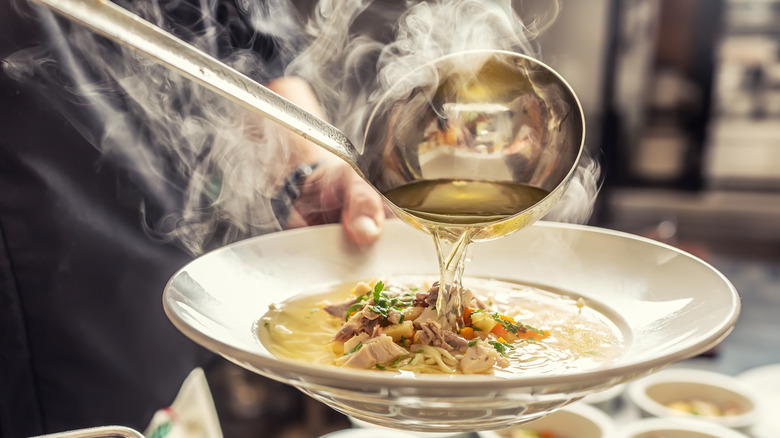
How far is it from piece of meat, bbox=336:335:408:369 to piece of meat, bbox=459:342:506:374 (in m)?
0.11

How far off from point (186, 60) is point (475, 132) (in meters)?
0.61

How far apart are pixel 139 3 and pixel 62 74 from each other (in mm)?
371

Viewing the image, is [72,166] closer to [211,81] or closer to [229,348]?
[211,81]

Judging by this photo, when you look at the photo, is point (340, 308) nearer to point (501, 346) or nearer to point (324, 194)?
point (501, 346)

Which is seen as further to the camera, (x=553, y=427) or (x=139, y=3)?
(x=553, y=427)

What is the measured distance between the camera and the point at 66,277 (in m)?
1.76

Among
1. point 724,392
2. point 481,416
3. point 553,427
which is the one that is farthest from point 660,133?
point 481,416

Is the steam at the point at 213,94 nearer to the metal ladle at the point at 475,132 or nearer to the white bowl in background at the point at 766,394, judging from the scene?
the metal ladle at the point at 475,132

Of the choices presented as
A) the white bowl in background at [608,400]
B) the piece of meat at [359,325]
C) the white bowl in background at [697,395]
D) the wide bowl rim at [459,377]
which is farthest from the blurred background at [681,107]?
the wide bowl rim at [459,377]

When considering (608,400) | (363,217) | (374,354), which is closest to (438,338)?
(374,354)

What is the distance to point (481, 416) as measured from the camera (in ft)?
2.87

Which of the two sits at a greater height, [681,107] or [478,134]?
[681,107]

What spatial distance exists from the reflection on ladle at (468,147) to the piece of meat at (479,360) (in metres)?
0.13

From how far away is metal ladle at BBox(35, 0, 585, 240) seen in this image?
124 centimetres
